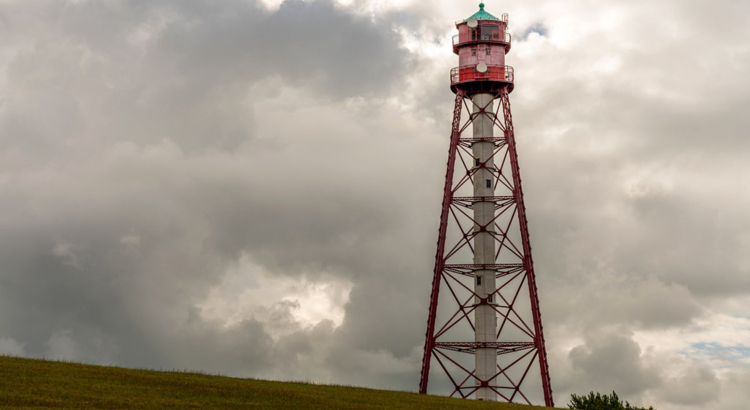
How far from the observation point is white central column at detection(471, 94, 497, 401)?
240ft

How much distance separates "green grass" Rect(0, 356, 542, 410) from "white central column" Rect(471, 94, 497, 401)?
16.1 meters

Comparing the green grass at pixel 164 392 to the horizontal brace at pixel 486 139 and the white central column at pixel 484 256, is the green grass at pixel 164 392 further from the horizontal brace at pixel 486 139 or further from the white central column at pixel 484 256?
the horizontal brace at pixel 486 139

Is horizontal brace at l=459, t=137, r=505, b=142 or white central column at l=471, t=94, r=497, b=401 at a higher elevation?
horizontal brace at l=459, t=137, r=505, b=142

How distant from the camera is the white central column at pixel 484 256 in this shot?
2874 inches

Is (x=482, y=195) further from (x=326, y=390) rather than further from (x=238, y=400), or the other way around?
(x=238, y=400)

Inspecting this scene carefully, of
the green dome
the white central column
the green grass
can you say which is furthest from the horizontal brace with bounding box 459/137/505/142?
the green grass

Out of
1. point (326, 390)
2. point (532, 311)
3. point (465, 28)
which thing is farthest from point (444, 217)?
point (326, 390)

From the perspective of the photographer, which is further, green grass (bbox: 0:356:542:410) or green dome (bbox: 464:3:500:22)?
green dome (bbox: 464:3:500:22)

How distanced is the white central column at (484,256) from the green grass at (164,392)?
634 inches

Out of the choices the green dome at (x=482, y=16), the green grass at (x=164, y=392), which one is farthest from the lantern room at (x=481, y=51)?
the green grass at (x=164, y=392)

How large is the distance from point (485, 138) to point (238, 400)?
116ft

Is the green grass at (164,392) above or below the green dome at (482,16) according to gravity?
below

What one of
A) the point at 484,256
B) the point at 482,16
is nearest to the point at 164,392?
the point at 484,256

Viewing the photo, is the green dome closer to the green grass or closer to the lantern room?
the lantern room
